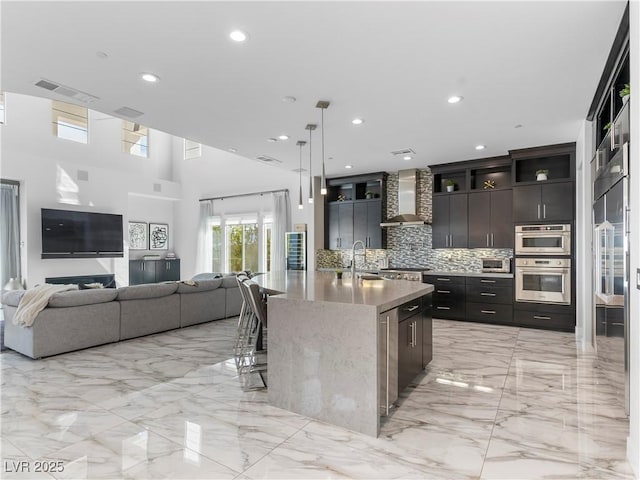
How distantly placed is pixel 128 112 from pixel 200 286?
9.08ft

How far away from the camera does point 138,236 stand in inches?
392

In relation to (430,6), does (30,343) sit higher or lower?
lower

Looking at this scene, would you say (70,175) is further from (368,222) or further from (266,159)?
(368,222)

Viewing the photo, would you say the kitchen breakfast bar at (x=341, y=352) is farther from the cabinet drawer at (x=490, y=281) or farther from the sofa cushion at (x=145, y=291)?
the cabinet drawer at (x=490, y=281)

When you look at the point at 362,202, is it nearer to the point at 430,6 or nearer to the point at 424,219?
the point at 424,219

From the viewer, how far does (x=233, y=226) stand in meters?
9.80

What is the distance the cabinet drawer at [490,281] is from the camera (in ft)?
19.6

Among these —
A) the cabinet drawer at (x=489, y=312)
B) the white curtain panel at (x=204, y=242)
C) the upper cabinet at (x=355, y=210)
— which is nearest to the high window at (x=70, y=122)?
the white curtain panel at (x=204, y=242)

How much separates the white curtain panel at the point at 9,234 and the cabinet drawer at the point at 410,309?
310 inches

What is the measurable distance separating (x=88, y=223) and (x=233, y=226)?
10.7 feet

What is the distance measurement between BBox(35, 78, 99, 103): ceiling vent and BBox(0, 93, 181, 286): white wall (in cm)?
473

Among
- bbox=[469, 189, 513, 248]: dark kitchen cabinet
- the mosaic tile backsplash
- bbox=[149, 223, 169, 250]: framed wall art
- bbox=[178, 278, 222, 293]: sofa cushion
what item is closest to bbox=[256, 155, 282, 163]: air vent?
bbox=[178, 278, 222, 293]: sofa cushion

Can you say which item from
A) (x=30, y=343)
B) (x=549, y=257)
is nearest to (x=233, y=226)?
(x=30, y=343)

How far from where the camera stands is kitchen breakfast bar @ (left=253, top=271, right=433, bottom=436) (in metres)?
2.51
